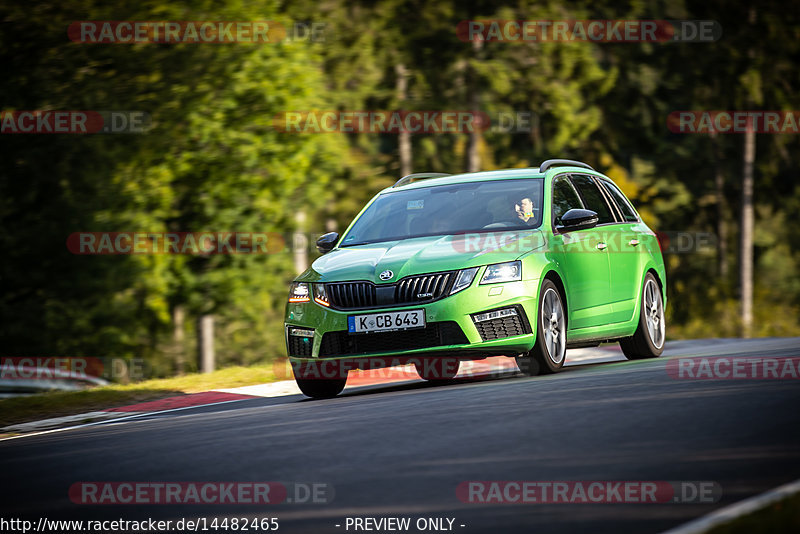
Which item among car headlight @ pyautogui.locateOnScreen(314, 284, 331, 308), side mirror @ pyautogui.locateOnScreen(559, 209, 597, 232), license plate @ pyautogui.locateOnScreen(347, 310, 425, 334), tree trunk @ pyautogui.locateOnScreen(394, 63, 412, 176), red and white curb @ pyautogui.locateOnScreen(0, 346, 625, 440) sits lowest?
red and white curb @ pyautogui.locateOnScreen(0, 346, 625, 440)

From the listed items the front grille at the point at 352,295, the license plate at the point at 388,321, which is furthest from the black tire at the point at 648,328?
the front grille at the point at 352,295

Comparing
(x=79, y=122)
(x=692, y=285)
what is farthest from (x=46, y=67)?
(x=692, y=285)

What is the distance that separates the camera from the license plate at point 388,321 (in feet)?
33.1

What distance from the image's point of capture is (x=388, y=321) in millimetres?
10156

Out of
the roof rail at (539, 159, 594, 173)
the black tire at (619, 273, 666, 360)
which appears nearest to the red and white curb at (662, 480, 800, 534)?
the roof rail at (539, 159, 594, 173)

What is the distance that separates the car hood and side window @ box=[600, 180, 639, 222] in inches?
105

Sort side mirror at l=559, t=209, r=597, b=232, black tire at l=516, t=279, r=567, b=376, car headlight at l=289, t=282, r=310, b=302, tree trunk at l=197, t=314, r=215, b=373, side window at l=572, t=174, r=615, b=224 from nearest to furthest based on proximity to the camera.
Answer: black tire at l=516, t=279, r=567, b=376 < car headlight at l=289, t=282, r=310, b=302 < side mirror at l=559, t=209, r=597, b=232 < side window at l=572, t=174, r=615, b=224 < tree trunk at l=197, t=314, r=215, b=373

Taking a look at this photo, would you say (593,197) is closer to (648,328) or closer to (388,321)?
(648,328)

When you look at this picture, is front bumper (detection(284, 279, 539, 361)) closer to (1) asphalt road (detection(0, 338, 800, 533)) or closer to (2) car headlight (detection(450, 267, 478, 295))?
(2) car headlight (detection(450, 267, 478, 295))

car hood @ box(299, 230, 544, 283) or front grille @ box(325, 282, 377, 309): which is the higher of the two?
car hood @ box(299, 230, 544, 283)

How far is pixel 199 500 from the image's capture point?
6.34m

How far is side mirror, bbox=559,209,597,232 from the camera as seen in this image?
11141mm

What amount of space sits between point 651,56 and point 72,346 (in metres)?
21.1

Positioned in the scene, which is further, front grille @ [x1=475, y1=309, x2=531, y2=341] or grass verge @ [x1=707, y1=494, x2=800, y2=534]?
front grille @ [x1=475, y1=309, x2=531, y2=341]
